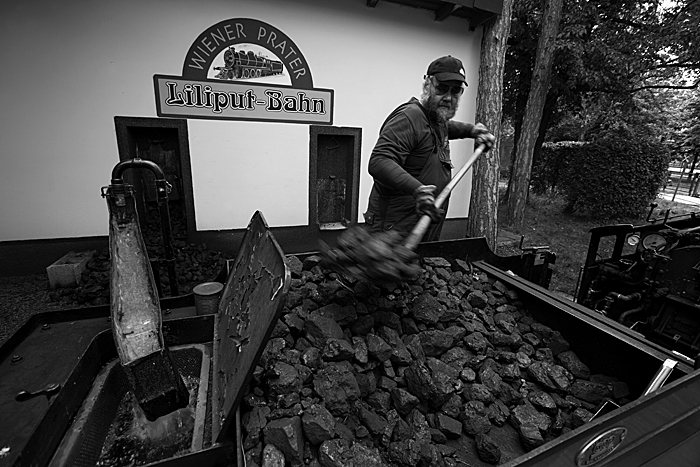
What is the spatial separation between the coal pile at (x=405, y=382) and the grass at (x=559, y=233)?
10.6 ft

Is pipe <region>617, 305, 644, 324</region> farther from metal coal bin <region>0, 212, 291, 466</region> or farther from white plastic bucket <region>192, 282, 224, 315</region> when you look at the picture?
white plastic bucket <region>192, 282, 224, 315</region>

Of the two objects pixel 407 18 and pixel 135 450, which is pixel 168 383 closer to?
pixel 135 450

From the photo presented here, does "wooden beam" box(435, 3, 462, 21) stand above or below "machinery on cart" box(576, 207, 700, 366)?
above

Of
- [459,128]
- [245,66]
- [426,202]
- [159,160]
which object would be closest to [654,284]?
[459,128]

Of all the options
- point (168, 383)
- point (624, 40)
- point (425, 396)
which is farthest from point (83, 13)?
point (624, 40)

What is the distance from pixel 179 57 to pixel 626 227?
5018mm

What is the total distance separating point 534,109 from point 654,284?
5.04 meters

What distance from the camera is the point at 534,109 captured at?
259 inches

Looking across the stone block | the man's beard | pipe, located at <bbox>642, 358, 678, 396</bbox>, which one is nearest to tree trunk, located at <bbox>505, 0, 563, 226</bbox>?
the man's beard

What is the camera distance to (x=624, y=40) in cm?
646

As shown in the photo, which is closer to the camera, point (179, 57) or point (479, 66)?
point (179, 57)

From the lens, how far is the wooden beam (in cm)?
465

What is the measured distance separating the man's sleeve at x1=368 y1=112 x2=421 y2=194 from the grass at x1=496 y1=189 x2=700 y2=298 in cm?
361

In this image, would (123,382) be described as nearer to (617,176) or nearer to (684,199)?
(617,176)
